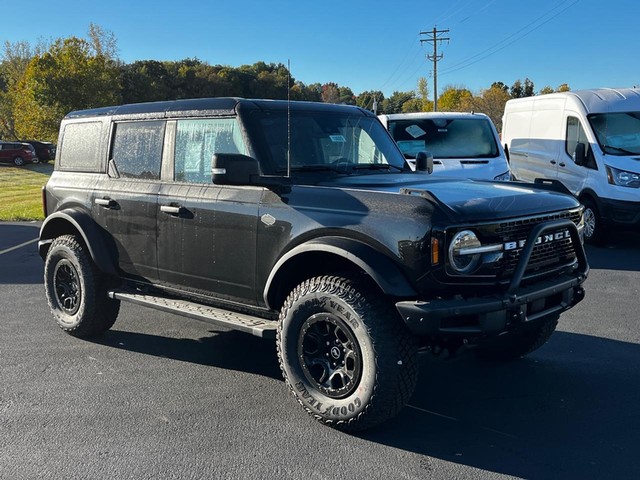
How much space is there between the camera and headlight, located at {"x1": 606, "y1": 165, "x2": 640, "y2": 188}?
9.93m

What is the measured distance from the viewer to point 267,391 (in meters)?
4.49

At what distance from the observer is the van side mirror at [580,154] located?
415 inches

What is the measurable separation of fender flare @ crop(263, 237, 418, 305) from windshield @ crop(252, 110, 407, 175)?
0.83 m

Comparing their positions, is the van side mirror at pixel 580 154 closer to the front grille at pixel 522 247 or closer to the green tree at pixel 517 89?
the front grille at pixel 522 247

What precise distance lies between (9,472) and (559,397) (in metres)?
3.42

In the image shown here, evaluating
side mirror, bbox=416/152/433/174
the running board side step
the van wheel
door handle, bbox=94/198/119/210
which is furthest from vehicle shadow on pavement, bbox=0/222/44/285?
the van wheel

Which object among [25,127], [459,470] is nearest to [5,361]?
[459,470]

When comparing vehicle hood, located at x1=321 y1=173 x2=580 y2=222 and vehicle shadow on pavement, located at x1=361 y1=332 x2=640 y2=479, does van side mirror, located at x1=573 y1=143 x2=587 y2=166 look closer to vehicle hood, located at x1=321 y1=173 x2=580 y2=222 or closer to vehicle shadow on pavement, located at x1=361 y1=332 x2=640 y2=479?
vehicle shadow on pavement, located at x1=361 y1=332 x2=640 y2=479

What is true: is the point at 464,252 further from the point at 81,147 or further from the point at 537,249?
the point at 81,147

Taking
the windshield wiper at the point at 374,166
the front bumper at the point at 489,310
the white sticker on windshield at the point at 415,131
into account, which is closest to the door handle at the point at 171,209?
the windshield wiper at the point at 374,166

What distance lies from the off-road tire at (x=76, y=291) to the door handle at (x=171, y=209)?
1142mm

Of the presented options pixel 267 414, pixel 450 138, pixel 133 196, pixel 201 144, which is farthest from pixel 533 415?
pixel 450 138

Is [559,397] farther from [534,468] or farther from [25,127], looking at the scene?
[25,127]

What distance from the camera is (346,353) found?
12.5ft
